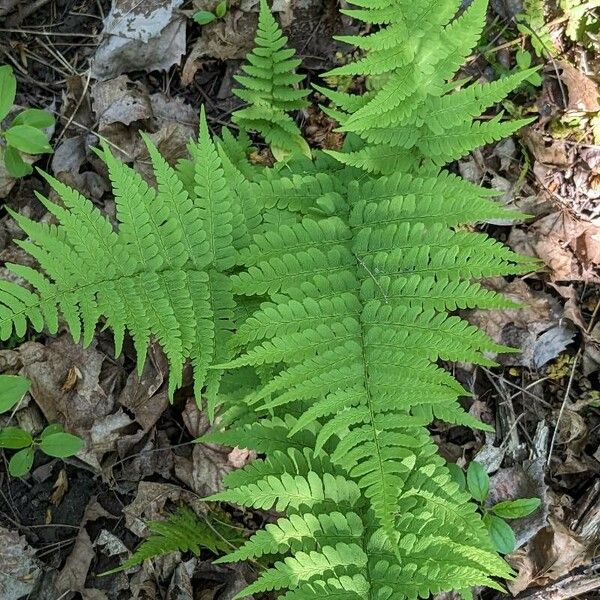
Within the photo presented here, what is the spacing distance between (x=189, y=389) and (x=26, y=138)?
1829 mm

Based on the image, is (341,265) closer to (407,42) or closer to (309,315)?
(309,315)

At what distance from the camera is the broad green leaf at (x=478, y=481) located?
3389 millimetres

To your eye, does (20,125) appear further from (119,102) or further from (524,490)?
(524,490)

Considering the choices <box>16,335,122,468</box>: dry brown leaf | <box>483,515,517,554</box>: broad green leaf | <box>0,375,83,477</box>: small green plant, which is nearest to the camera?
<box>483,515,517,554</box>: broad green leaf

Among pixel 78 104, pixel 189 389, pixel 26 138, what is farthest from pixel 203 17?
pixel 189 389

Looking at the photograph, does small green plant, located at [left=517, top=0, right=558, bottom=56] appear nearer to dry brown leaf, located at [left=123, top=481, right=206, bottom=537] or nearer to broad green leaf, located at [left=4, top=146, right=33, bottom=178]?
broad green leaf, located at [left=4, top=146, right=33, bottom=178]

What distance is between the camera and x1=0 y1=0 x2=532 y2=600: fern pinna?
8.25ft

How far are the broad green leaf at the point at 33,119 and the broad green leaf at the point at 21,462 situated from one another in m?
2.01

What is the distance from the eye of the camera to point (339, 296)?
273cm

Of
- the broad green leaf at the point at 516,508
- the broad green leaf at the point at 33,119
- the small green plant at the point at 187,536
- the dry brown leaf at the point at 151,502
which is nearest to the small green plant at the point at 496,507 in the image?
the broad green leaf at the point at 516,508

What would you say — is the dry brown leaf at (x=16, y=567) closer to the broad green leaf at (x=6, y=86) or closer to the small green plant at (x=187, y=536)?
the small green plant at (x=187, y=536)

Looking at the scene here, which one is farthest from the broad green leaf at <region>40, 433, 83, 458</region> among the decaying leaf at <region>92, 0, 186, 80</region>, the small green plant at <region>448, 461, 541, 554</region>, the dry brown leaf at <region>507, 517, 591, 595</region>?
the dry brown leaf at <region>507, 517, 591, 595</region>

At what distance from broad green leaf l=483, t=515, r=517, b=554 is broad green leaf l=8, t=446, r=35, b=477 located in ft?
8.67

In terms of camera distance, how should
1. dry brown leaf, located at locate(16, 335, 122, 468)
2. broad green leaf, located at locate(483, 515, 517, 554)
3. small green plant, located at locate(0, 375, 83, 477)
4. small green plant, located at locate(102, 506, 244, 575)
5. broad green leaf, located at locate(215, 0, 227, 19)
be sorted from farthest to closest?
broad green leaf, located at locate(215, 0, 227, 19) < dry brown leaf, located at locate(16, 335, 122, 468) < small green plant, located at locate(0, 375, 83, 477) < broad green leaf, located at locate(483, 515, 517, 554) < small green plant, located at locate(102, 506, 244, 575)
